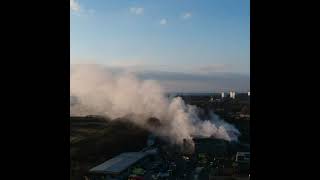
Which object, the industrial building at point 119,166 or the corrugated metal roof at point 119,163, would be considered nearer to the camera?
the industrial building at point 119,166

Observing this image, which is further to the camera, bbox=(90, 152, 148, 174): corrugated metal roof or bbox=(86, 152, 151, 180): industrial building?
bbox=(90, 152, 148, 174): corrugated metal roof

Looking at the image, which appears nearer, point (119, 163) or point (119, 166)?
point (119, 166)
